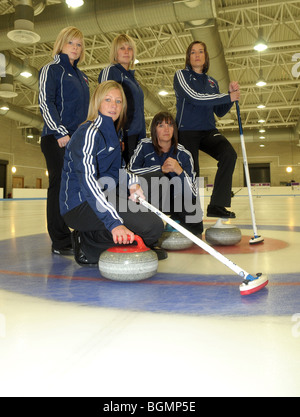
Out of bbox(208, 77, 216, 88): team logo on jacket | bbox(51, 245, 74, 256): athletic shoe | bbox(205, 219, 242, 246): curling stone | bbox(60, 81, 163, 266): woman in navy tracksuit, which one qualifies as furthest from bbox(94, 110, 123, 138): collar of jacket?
bbox(208, 77, 216, 88): team logo on jacket

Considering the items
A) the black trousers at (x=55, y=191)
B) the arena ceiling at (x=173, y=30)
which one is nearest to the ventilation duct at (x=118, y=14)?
the arena ceiling at (x=173, y=30)

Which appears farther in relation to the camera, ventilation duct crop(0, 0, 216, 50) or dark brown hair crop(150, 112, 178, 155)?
ventilation duct crop(0, 0, 216, 50)

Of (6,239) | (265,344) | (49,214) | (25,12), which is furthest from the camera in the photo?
(25,12)

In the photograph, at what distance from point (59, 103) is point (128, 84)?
51 centimetres

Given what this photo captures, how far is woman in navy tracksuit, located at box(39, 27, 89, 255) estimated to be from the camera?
2381 millimetres

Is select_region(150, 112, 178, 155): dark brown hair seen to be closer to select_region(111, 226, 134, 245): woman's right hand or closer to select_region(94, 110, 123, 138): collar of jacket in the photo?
select_region(94, 110, 123, 138): collar of jacket

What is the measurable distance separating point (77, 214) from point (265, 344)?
126cm

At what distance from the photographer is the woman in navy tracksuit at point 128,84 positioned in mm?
2564

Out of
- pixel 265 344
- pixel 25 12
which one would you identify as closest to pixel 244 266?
pixel 265 344

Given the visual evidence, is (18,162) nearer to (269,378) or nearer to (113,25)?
(113,25)

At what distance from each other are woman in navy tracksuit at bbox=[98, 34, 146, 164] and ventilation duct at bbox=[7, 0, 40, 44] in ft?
16.5

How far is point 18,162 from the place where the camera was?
2286 centimetres

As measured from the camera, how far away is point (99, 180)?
1.95 m

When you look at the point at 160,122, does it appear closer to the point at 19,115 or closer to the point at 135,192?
the point at 135,192
